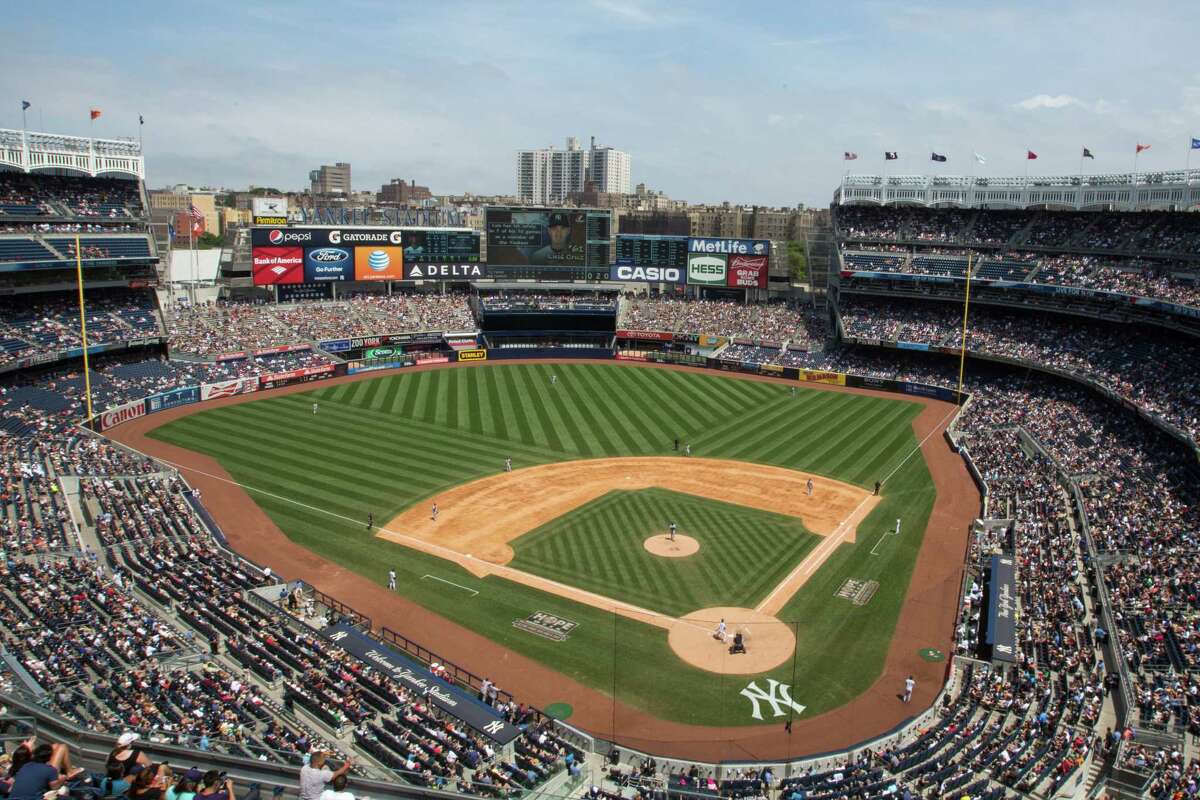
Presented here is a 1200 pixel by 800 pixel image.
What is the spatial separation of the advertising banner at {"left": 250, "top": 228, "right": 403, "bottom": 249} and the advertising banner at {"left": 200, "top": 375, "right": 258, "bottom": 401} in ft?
52.2

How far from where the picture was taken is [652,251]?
262ft

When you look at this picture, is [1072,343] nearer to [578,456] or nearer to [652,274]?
[578,456]

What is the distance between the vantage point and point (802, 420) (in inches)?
2099

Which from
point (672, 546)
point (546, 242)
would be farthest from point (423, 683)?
point (546, 242)

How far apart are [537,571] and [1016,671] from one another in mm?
15703

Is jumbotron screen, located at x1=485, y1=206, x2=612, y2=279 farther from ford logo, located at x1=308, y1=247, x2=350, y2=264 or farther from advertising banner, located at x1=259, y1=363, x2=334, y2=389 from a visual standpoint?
advertising banner, located at x1=259, y1=363, x2=334, y2=389

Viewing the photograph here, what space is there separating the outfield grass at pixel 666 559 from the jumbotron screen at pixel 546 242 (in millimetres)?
42655


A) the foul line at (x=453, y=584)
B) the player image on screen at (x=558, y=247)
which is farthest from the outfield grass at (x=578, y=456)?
the player image on screen at (x=558, y=247)

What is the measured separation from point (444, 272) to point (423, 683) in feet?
196

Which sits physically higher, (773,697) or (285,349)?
(285,349)

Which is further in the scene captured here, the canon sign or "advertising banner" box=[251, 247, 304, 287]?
the canon sign

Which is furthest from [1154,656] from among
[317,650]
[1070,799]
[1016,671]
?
[317,650]

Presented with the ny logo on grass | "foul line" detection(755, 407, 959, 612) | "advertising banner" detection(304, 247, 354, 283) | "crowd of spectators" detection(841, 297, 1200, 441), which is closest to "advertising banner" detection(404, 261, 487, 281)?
"advertising banner" detection(304, 247, 354, 283)

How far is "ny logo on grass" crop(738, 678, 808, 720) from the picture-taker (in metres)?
22.9
